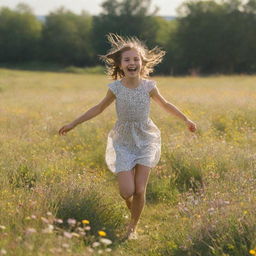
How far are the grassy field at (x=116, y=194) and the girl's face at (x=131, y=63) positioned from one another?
1.18m

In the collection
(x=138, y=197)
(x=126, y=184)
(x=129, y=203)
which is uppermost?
(x=126, y=184)

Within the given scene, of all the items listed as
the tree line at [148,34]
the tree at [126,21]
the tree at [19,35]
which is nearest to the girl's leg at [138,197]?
the tree line at [148,34]

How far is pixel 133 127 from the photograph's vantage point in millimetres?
5215

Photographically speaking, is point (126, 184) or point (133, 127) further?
point (133, 127)

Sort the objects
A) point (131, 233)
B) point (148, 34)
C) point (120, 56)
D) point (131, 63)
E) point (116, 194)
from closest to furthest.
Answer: point (131, 233), point (131, 63), point (120, 56), point (116, 194), point (148, 34)

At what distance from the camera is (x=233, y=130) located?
898cm

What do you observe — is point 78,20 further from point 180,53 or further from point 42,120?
point 42,120

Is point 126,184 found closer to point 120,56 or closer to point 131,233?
point 131,233

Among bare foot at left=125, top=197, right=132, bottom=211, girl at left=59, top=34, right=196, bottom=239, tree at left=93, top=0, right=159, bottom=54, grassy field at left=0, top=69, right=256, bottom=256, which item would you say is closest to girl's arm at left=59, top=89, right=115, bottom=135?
girl at left=59, top=34, right=196, bottom=239

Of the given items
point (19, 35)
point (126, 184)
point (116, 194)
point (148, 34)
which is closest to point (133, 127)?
point (126, 184)

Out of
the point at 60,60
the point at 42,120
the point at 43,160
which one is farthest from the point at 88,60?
the point at 43,160

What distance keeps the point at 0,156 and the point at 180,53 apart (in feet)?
165

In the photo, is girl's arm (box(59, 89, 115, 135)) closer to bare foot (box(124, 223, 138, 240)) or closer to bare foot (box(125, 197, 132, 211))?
bare foot (box(125, 197, 132, 211))

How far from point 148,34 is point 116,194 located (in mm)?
58245
